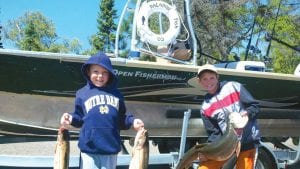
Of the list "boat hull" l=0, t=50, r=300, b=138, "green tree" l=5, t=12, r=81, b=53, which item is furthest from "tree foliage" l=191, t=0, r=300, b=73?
"green tree" l=5, t=12, r=81, b=53

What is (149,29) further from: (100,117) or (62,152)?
(62,152)

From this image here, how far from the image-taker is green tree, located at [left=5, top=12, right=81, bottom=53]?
4691 cm

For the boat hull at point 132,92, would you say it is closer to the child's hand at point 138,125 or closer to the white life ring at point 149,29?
the white life ring at point 149,29

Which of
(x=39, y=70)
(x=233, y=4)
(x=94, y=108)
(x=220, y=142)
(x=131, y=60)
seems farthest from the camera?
(x=233, y=4)

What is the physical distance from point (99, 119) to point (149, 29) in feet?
11.5

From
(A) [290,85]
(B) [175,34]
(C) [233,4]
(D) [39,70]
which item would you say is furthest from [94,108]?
(C) [233,4]

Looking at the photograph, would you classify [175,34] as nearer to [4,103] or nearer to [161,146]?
[161,146]

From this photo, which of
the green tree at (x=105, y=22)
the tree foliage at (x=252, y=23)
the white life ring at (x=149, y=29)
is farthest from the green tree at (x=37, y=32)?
the white life ring at (x=149, y=29)

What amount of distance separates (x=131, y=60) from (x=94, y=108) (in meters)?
2.88

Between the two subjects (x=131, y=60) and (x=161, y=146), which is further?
(x=161, y=146)

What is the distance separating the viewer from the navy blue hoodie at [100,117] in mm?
3891

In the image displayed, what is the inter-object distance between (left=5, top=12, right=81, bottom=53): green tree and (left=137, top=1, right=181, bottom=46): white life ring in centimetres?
3849

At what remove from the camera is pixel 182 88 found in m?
7.13

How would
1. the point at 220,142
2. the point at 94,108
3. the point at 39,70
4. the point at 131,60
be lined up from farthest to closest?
the point at 131,60 < the point at 39,70 < the point at 220,142 < the point at 94,108
